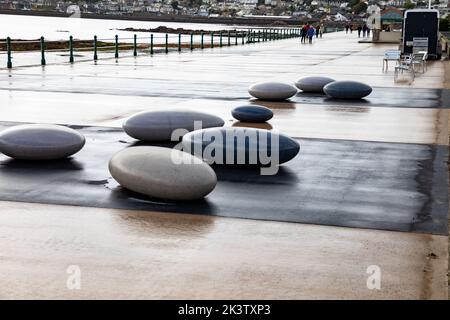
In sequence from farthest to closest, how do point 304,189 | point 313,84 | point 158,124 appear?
point 313,84 < point 158,124 < point 304,189

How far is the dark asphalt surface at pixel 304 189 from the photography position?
7469 millimetres

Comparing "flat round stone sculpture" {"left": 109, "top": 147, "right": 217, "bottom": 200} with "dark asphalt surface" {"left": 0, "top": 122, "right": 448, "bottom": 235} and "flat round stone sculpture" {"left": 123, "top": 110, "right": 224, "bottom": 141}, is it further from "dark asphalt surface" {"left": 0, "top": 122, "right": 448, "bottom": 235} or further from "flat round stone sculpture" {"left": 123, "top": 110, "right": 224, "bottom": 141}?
"flat round stone sculpture" {"left": 123, "top": 110, "right": 224, "bottom": 141}

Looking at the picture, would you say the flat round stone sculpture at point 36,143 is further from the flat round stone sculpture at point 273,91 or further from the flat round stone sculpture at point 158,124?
the flat round stone sculpture at point 273,91

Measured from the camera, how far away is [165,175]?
25.0 feet

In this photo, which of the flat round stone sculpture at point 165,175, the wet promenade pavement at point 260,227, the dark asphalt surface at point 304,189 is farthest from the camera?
the flat round stone sculpture at point 165,175

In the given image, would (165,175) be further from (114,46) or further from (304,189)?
(114,46)

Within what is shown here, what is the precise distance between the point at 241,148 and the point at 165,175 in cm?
200

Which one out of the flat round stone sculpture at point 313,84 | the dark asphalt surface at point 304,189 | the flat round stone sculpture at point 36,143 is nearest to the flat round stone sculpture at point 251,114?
the dark asphalt surface at point 304,189

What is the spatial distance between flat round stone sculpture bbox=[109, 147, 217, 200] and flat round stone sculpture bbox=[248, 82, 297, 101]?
908cm

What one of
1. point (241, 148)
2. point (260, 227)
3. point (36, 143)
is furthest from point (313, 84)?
point (260, 227)

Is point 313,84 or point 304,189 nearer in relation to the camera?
point 304,189

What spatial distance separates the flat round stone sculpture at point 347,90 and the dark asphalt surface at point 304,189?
649cm

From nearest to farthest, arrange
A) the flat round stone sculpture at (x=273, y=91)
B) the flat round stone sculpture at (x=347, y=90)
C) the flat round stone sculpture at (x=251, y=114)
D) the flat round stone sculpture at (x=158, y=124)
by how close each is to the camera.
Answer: the flat round stone sculpture at (x=158, y=124), the flat round stone sculpture at (x=251, y=114), the flat round stone sculpture at (x=273, y=91), the flat round stone sculpture at (x=347, y=90)
